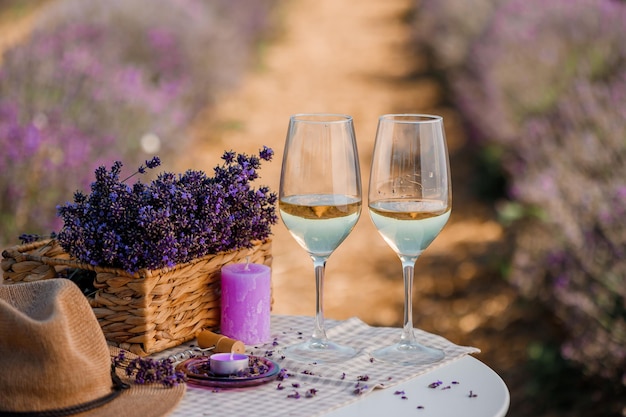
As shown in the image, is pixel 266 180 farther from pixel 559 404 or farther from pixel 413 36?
pixel 413 36

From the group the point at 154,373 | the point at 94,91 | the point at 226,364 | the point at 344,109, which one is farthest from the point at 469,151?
the point at 154,373

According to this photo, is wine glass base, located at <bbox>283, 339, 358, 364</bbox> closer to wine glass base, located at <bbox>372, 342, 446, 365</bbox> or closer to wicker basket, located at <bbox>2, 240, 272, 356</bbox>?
wine glass base, located at <bbox>372, 342, 446, 365</bbox>

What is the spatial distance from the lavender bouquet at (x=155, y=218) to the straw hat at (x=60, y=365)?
192 millimetres

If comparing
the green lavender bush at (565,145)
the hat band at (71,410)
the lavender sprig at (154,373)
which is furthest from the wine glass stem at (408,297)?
the green lavender bush at (565,145)

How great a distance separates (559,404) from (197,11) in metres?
6.32

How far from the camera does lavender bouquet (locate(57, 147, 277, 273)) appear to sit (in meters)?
1.73

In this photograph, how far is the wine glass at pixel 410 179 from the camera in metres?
1.74

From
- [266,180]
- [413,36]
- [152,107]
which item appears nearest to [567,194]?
[152,107]

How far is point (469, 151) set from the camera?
8.97 m

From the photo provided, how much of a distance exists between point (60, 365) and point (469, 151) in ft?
25.6

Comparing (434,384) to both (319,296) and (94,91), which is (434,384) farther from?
(94,91)

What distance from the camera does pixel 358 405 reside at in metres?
1.64

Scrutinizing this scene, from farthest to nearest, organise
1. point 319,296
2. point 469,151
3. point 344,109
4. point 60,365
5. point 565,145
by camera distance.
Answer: point 344,109 → point 469,151 → point 565,145 → point 319,296 → point 60,365

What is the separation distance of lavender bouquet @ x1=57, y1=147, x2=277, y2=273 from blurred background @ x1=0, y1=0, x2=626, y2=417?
2224 mm
